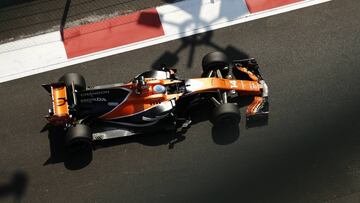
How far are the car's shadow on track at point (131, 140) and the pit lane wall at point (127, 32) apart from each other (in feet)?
6.71

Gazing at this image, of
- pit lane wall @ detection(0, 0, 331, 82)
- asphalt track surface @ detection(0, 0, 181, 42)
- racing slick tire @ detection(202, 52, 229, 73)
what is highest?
asphalt track surface @ detection(0, 0, 181, 42)

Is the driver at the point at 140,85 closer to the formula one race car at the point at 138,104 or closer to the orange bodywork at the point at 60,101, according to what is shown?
the formula one race car at the point at 138,104

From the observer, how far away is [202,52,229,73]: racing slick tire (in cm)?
959

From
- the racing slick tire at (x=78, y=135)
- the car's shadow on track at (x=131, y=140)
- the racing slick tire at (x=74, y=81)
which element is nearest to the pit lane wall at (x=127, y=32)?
the racing slick tire at (x=74, y=81)

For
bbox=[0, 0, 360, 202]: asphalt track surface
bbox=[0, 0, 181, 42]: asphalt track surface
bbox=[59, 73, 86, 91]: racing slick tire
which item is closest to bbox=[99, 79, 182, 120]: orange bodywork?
bbox=[0, 0, 360, 202]: asphalt track surface

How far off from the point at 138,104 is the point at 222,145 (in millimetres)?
2136

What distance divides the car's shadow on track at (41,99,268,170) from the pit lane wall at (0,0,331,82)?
204 cm

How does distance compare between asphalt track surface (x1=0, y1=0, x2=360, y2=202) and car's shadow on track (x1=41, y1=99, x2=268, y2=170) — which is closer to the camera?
asphalt track surface (x1=0, y1=0, x2=360, y2=202)

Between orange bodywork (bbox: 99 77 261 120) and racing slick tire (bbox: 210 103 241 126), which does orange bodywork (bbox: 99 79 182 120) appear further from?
racing slick tire (bbox: 210 103 241 126)

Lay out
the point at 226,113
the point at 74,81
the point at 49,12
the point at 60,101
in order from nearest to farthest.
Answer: the point at 60,101
the point at 226,113
the point at 74,81
the point at 49,12

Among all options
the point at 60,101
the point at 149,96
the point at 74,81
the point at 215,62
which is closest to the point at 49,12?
the point at 74,81

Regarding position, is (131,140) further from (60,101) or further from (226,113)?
(226,113)

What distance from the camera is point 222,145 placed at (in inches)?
364

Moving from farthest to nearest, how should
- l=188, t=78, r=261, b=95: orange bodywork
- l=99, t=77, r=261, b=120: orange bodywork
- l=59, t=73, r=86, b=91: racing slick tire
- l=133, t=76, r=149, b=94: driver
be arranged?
l=59, t=73, r=86, b=91: racing slick tire < l=188, t=78, r=261, b=95: orange bodywork < l=99, t=77, r=261, b=120: orange bodywork < l=133, t=76, r=149, b=94: driver
